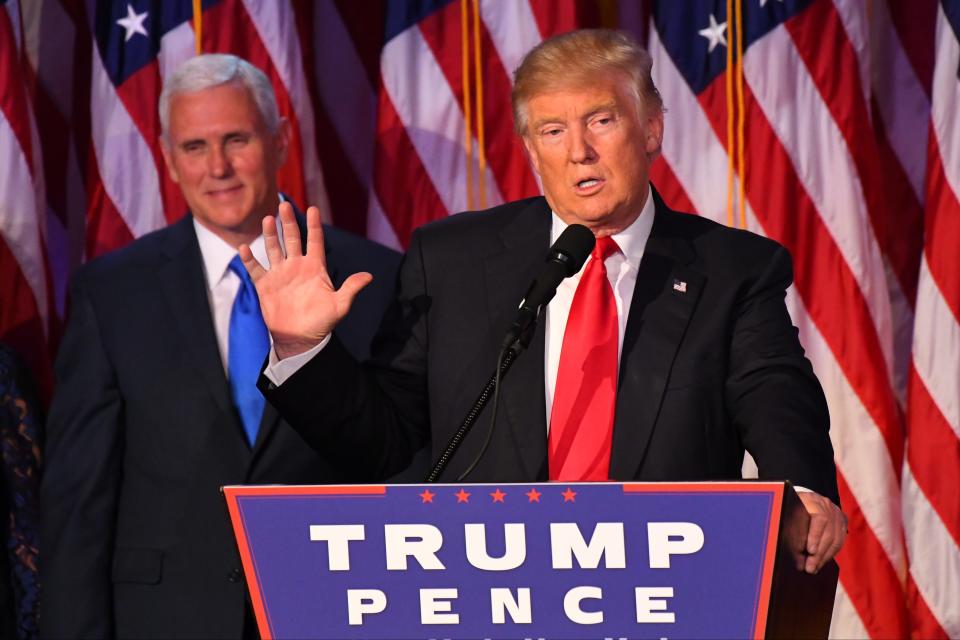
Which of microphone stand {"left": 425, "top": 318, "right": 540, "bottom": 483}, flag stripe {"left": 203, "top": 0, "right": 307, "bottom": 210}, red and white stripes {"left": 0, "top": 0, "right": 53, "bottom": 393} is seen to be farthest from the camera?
flag stripe {"left": 203, "top": 0, "right": 307, "bottom": 210}

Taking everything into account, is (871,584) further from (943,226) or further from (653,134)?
(653,134)

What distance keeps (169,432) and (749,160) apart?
153 centimetres

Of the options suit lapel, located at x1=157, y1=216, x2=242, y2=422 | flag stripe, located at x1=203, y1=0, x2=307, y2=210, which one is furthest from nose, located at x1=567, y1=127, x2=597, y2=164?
flag stripe, located at x1=203, y1=0, x2=307, y2=210

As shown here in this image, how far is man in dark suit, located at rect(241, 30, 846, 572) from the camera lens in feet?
5.99

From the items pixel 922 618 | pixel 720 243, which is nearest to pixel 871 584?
pixel 922 618

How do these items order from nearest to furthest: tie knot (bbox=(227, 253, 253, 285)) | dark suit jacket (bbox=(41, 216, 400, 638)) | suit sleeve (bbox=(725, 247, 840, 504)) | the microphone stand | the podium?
the podium
the microphone stand
suit sleeve (bbox=(725, 247, 840, 504))
dark suit jacket (bbox=(41, 216, 400, 638))
tie knot (bbox=(227, 253, 253, 285))

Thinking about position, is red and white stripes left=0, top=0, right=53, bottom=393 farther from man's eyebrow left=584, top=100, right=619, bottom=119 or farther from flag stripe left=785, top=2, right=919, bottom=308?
flag stripe left=785, top=2, right=919, bottom=308

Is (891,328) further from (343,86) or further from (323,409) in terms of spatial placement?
(323,409)

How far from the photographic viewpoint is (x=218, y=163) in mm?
2789

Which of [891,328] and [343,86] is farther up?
[343,86]

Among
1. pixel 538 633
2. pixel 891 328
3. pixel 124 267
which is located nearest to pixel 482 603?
pixel 538 633

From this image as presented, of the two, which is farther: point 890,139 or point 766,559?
point 890,139

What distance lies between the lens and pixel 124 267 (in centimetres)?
282

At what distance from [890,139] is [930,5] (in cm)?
35
